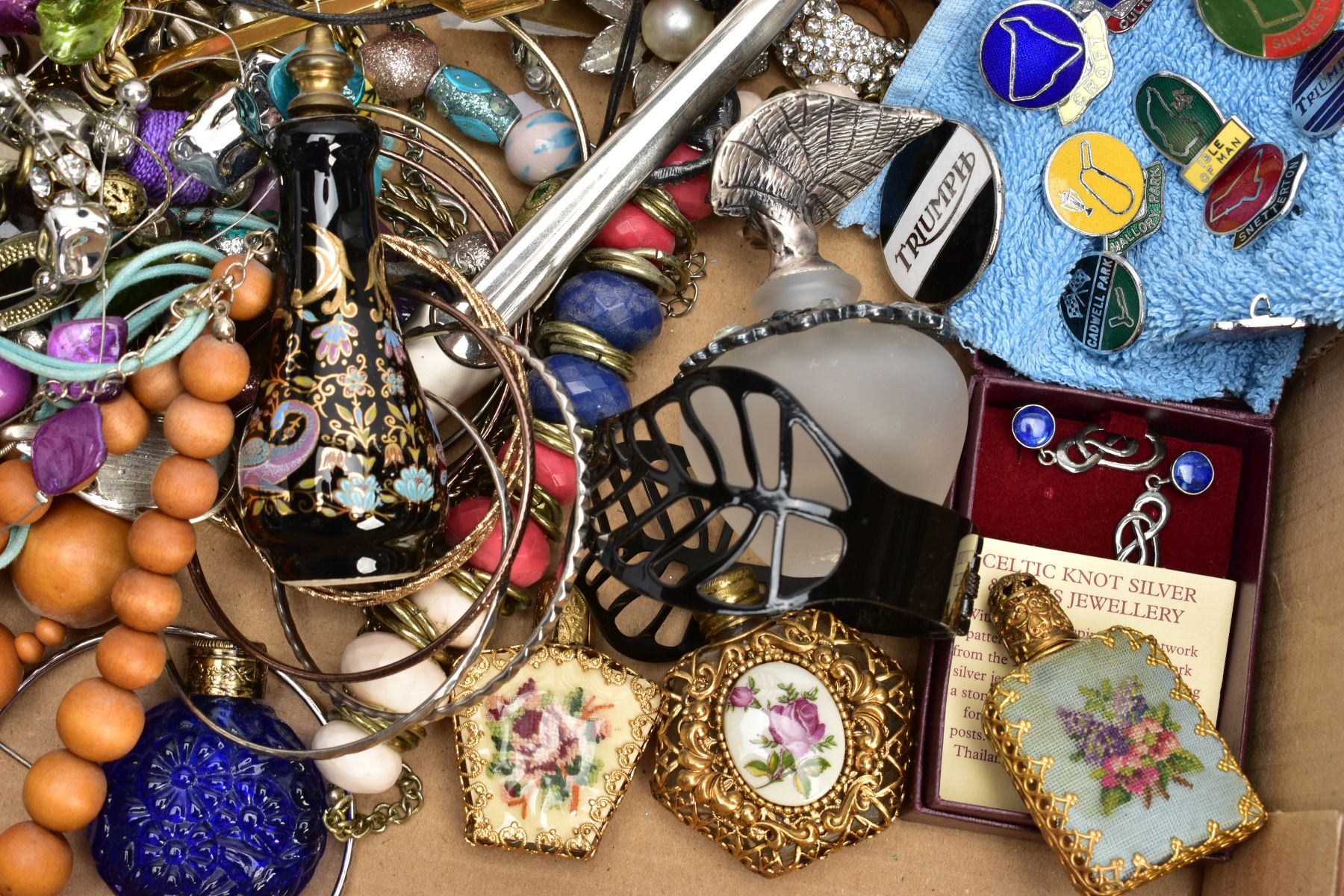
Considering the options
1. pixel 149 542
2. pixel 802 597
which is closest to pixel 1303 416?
pixel 802 597

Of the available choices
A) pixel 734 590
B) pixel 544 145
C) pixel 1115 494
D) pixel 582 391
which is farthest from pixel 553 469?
pixel 1115 494

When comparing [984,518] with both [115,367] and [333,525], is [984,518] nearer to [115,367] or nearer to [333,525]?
[333,525]

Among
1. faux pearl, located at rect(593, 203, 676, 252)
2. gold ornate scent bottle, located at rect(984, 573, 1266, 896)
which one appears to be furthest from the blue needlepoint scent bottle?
gold ornate scent bottle, located at rect(984, 573, 1266, 896)

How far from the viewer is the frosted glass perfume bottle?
0.67 metres

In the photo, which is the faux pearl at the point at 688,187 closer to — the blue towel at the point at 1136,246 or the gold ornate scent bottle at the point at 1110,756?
the blue towel at the point at 1136,246

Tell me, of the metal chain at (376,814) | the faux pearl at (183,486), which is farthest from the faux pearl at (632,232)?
the metal chain at (376,814)

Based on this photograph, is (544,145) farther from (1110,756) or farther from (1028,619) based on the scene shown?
(1110,756)

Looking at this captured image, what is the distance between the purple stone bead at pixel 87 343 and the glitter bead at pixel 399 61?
0.32m

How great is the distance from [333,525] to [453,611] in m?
0.16

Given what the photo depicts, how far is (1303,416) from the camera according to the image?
0.86 m

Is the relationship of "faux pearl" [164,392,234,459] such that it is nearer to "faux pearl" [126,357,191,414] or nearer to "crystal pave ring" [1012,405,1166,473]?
"faux pearl" [126,357,191,414]

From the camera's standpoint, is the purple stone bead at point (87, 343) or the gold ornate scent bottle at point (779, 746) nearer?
the purple stone bead at point (87, 343)

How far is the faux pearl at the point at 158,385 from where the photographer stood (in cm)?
68

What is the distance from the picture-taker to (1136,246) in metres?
0.87
